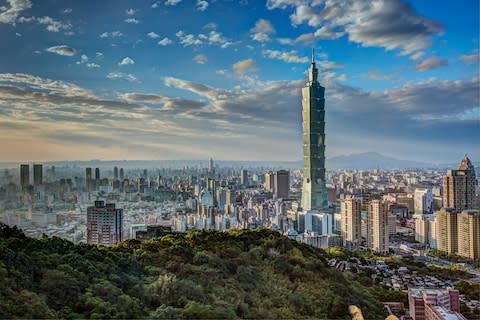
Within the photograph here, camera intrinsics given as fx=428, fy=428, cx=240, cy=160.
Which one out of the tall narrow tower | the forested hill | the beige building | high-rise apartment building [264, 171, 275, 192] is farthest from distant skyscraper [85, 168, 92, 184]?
the tall narrow tower

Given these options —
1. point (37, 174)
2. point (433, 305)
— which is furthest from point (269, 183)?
point (433, 305)

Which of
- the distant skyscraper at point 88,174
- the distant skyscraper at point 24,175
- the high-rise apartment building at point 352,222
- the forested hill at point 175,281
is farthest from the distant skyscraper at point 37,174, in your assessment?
the high-rise apartment building at point 352,222

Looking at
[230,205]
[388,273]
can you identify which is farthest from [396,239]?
[388,273]

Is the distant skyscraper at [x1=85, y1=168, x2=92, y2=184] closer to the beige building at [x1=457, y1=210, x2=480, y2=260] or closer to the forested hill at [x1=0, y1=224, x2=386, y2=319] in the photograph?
the forested hill at [x1=0, y1=224, x2=386, y2=319]

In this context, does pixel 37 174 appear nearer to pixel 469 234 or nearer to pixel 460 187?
pixel 469 234

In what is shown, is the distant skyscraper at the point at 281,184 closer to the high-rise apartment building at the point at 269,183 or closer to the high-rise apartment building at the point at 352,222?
the high-rise apartment building at the point at 269,183

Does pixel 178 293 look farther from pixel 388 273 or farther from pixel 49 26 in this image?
pixel 388 273
